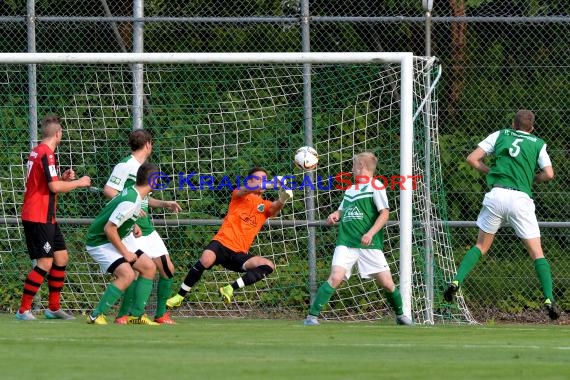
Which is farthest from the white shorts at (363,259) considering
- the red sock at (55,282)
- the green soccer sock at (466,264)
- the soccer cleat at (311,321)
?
the red sock at (55,282)

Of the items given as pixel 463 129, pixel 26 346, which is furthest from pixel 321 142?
pixel 26 346

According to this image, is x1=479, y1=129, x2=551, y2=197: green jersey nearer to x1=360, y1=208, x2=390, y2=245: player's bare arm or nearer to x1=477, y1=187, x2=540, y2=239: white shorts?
x1=477, y1=187, x2=540, y2=239: white shorts

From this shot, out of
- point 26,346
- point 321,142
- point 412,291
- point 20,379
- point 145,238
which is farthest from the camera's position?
point 321,142

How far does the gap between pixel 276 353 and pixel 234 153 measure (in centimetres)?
627

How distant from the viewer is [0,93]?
13.7m

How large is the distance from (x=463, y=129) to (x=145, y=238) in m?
4.45

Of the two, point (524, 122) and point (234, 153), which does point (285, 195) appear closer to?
point (234, 153)

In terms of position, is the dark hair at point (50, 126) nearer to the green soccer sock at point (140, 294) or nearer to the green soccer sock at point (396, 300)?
the green soccer sock at point (140, 294)

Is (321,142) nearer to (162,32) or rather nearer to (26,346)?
(162,32)

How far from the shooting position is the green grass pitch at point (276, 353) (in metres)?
6.07

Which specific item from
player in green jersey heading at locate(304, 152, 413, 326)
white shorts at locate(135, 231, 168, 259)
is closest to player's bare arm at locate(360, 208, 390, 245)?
player in green jersey heading at locate(304, 152, 413, 326)

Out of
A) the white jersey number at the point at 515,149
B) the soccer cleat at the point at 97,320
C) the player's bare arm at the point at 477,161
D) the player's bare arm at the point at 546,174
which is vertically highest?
the white jersey number at the point at 515,149

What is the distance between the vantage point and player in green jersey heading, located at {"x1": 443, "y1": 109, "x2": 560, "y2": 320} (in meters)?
11.2

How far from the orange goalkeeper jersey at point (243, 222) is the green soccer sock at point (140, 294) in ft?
4.58
